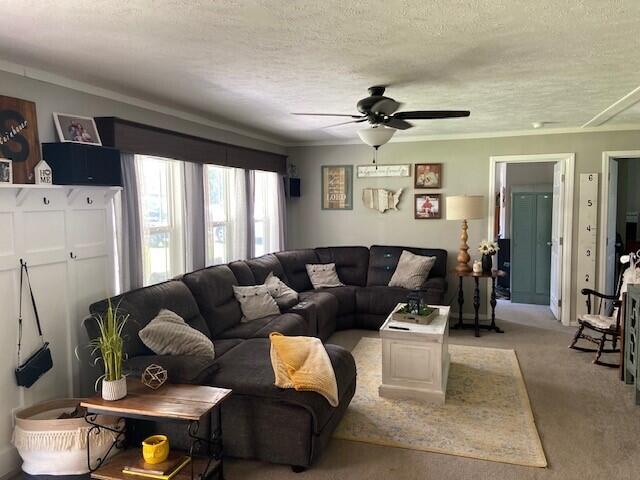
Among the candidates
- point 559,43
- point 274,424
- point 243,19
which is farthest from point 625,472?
point 243,19

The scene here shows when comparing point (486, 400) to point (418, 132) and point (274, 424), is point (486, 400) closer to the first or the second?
point (274, 424)

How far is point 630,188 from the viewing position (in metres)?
6.30

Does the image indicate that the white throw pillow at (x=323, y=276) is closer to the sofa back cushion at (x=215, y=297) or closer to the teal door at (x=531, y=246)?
the sofa back cushion at (x=215, y=297)

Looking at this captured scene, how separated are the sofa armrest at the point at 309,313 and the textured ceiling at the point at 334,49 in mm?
1951

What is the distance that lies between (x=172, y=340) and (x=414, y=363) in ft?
6.02

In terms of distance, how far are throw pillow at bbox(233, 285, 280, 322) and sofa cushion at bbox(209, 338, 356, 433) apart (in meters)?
0.92

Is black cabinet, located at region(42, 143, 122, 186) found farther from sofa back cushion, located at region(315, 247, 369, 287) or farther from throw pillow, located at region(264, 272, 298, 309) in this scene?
sofa back cushion, located at region(315, 247, 369, 287)

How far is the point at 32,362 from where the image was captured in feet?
9.27

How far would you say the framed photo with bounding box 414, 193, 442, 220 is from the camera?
247 inches

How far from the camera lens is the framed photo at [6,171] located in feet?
8.48

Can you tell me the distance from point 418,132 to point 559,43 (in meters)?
3.41

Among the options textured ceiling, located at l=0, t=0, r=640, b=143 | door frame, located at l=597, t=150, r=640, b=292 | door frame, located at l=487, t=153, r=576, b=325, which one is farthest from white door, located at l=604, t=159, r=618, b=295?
textured ceiling, located at l=0, t=0, r=640, b=143

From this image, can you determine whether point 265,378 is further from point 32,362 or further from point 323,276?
point 323,276

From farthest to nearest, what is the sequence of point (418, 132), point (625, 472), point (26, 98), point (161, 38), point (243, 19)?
1. point (418, 132)
2. point (26, 98)
3. point (625, 472)
4. point (161, 38)
5. point (243, 19)
